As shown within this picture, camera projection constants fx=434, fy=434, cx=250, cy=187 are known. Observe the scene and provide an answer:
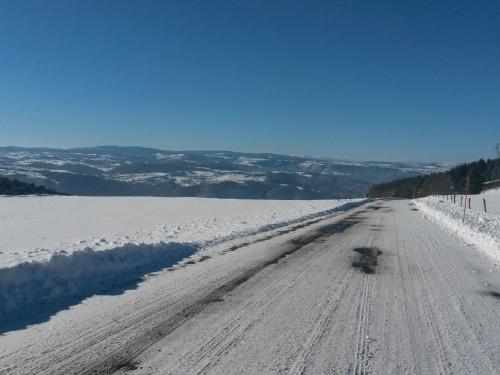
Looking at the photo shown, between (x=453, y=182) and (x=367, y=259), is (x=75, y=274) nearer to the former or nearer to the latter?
(x=367, y=259)

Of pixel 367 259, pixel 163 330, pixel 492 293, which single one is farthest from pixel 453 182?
pixel 163 330

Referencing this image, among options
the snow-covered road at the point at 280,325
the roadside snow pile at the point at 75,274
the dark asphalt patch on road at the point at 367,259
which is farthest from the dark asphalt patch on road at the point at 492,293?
the roadside snow pile at the point at 75,274

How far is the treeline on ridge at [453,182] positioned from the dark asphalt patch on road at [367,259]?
267ft

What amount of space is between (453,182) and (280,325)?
113191 millimetres

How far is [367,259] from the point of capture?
10.9m

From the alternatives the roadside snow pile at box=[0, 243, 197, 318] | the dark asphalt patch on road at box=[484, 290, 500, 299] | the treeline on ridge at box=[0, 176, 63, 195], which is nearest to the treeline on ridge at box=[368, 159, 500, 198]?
the treeline on ridge at box=[0, 176, 63, 195]

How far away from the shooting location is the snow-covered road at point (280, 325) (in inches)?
172

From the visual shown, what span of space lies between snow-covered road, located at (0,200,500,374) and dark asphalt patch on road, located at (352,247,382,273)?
→ 69mm

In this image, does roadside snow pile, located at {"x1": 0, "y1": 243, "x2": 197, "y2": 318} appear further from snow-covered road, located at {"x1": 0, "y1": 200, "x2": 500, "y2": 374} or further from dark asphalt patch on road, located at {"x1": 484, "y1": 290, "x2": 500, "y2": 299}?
dark asphalt patch on road, located at {"x1": 484, "y1": 290, "x2": 500, "y2": 299}

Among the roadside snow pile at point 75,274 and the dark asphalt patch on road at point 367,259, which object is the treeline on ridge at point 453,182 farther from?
the roadside snow pile at point 75,274

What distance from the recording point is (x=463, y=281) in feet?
27.9

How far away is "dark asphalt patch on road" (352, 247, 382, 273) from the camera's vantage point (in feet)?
31.9

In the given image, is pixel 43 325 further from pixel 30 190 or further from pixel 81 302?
pixel 30 190

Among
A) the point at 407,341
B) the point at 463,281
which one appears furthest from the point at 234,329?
the point at 463,281
